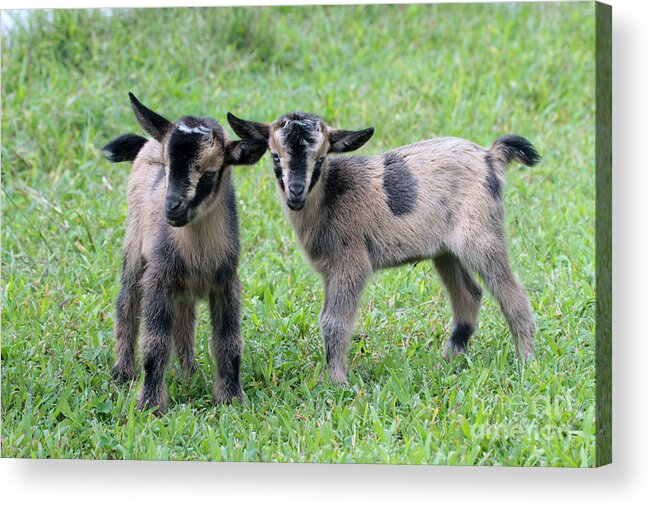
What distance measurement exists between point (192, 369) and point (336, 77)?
2.74 m

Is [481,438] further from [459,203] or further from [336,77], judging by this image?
[336,77]

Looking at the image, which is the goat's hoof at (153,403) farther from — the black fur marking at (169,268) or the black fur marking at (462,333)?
the black fur marking at (462,333)

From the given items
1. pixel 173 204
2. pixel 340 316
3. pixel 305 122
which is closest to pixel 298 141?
pixel 305 122

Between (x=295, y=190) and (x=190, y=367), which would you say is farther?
(x=190, y=367)

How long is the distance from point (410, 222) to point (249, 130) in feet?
3.04

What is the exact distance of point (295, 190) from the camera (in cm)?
542

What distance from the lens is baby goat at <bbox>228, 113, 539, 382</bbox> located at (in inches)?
229

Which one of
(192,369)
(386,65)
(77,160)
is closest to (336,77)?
(386,65)

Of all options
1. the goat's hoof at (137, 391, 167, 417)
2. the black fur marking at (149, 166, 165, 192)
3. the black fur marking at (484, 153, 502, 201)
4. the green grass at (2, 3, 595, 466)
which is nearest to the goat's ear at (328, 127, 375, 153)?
the black fur marking at (484, 153, 502, 201)

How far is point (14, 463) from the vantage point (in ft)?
19.6

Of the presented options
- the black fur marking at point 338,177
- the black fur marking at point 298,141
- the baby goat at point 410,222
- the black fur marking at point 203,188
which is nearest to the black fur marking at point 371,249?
the baby goat at point 410,222

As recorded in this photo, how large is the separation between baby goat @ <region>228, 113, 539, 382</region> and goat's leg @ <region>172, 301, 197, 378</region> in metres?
0.64

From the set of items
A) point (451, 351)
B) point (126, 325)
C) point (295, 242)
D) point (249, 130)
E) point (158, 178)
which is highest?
point (249, 130)

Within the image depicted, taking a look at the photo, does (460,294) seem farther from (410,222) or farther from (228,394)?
(228,394)
